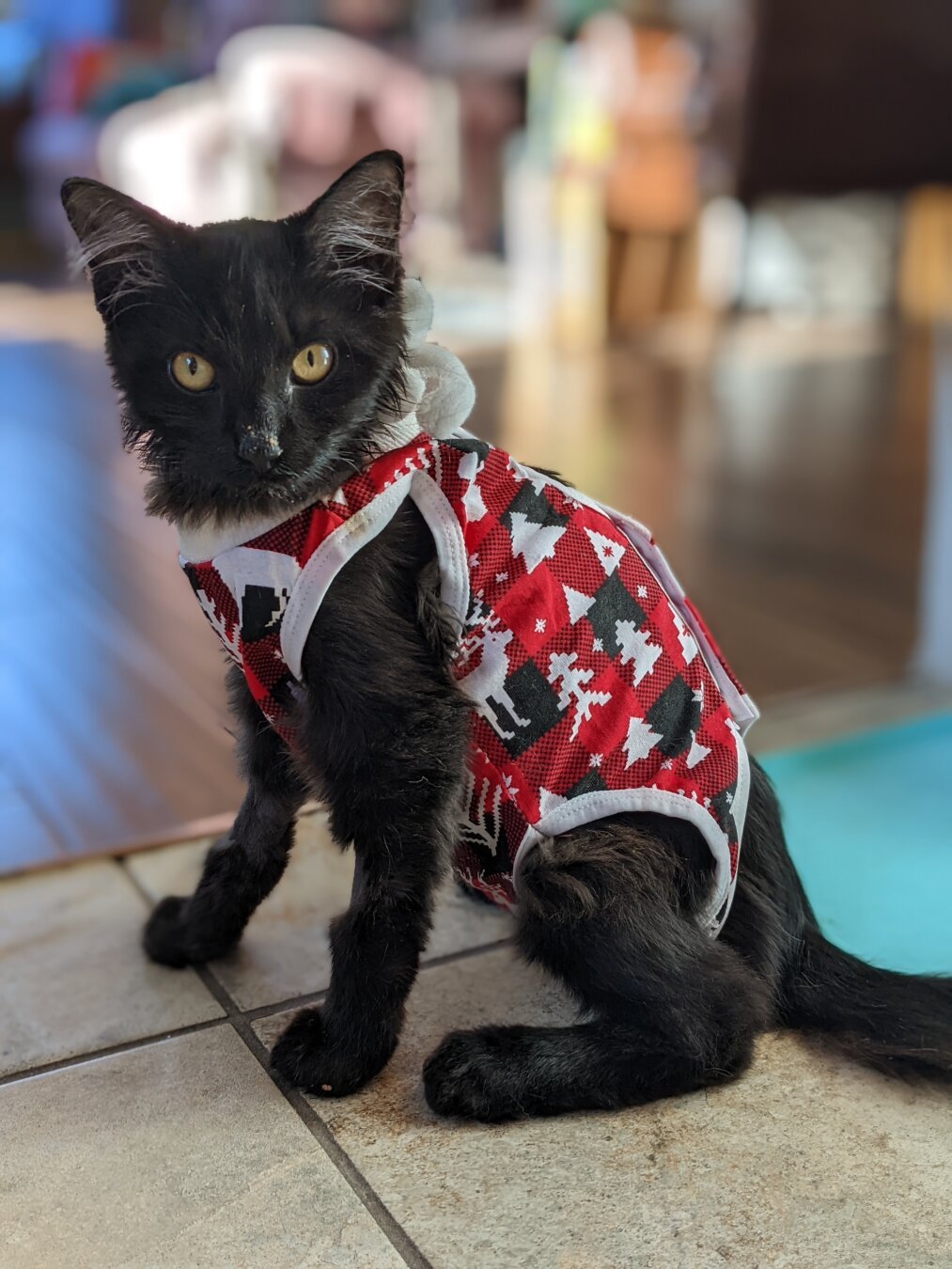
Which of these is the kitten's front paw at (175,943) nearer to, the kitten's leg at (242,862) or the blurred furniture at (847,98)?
the kitten's leg at (242,862)

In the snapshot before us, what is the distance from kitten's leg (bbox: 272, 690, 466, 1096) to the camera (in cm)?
112

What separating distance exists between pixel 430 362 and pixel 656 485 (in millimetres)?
2287

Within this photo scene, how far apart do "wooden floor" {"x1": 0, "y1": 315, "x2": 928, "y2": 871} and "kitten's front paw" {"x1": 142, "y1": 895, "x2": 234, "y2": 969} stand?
0.27 m

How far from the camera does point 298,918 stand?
1.51 m

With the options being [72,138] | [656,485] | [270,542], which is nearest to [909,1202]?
[270,542]

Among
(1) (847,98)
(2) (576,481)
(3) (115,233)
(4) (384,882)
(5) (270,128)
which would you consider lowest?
(2) (576,481)

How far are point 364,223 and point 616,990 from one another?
70 cm

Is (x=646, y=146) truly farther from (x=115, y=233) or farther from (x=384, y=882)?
(x=384, y=882)

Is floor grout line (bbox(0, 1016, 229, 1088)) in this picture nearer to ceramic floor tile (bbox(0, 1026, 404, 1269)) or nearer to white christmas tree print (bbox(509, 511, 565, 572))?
ceramic floor tile (bbox(0, 1026, 404, 1269))

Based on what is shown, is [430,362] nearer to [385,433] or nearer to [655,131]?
[385,433]

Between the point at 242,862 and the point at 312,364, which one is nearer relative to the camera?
the point at 312,364

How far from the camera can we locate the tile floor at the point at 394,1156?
1023 millimetres

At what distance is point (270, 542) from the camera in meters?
1.11

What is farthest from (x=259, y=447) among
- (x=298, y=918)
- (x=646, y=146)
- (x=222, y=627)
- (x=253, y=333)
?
(x=646, y=146)
